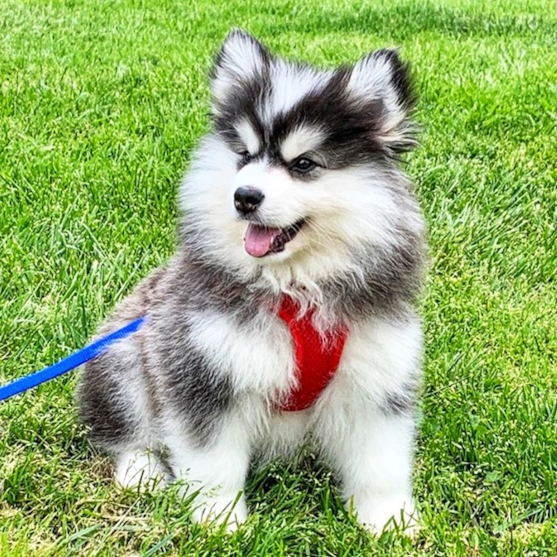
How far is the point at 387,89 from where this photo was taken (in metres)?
2.70

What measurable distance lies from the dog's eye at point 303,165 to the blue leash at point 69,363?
2.98ft

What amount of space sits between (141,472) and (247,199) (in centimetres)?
109

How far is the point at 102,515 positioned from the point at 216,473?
405 mm

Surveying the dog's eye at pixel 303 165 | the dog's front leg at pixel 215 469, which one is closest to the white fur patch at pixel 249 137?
the dog's eye at pixel 303 165

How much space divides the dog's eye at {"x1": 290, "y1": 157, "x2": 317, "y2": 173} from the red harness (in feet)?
1.32

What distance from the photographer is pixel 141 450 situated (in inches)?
126

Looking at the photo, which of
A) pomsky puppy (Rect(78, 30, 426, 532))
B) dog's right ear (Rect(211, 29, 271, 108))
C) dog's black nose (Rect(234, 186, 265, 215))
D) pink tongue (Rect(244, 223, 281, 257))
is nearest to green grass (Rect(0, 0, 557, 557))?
pomsky puppy (Rect(78, 30, 426, 532))

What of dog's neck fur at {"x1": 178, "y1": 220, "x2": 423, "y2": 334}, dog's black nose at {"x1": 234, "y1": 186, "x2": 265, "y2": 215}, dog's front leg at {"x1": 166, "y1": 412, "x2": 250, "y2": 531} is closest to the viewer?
dog's black nose at {"x1": 234, "y1": 186, "x2": 265, "y2": 215}

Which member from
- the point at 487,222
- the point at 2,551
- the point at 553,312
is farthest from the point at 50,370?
the point at 487,222

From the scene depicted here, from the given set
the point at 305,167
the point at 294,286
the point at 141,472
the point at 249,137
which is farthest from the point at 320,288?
the point at 141,472

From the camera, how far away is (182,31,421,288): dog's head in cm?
255

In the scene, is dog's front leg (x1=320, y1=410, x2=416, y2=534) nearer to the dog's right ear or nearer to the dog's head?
the dog's head

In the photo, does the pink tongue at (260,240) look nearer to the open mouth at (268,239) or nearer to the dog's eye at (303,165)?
the open mouth at (268,239)

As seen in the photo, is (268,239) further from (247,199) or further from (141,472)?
(141,472)
